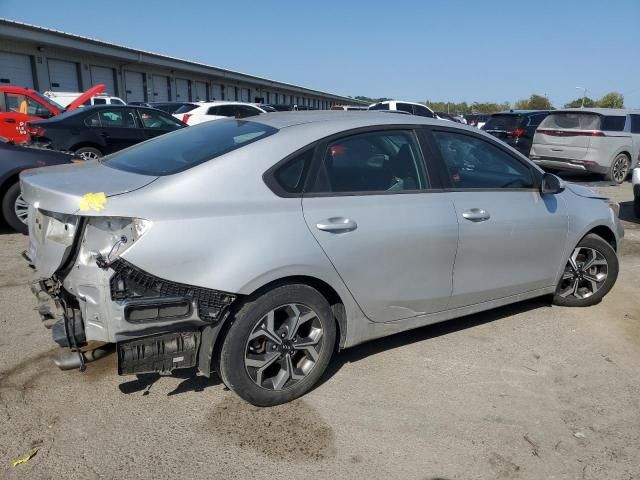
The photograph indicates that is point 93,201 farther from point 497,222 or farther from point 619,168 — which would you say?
point 619,168

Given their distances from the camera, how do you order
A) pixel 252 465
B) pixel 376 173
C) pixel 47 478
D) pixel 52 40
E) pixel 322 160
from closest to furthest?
pixel 47 478 → pixel 252 465 → pixel 322 160 → pixel 376 173 → pixel 52 40

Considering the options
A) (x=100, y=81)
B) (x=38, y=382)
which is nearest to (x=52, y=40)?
(x=100, y=81)

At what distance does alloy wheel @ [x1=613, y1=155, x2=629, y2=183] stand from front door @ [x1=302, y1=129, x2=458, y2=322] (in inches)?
449

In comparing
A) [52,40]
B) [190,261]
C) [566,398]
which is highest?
[52,40]

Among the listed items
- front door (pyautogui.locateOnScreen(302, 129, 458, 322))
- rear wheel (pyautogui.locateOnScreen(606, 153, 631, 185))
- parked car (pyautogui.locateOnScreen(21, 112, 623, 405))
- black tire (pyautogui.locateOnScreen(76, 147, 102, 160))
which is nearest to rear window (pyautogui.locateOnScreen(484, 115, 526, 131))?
rear wheel (pyautogui.locateOnScreen(606, 153, 631, 185))

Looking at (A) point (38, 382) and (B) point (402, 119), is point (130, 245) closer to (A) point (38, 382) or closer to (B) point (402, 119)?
(A) point (38, 382)

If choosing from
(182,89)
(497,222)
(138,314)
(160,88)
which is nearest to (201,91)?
(182,89)

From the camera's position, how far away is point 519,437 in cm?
296

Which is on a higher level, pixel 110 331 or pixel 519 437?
pixel 110 331

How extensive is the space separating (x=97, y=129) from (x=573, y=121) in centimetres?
1067

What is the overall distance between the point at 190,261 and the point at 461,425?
69.1 inches

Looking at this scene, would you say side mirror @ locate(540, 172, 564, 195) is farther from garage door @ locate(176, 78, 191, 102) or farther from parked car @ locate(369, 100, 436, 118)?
garage door @ locate(176, 78, 191, 102)

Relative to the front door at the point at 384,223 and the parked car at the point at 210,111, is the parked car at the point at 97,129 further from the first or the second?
the front door at the point at 384,223

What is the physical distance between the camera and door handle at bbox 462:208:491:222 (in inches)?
148
